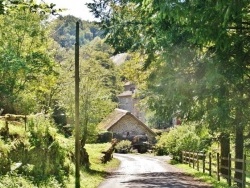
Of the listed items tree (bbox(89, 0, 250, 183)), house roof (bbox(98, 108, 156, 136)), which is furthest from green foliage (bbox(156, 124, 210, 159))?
house roof (bbox(98, 108, 156, 136))

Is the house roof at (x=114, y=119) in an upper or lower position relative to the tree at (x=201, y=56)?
lower

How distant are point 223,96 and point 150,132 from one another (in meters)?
50.5

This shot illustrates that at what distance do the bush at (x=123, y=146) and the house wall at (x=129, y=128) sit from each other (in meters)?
5.58

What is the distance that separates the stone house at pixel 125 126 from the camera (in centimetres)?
6033

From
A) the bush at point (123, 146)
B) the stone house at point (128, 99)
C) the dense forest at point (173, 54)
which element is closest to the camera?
the dense forest at point (173, 54)

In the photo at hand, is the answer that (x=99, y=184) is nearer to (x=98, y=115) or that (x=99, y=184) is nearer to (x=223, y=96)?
(x=223, y=96)

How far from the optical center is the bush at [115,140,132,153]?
2125 inches

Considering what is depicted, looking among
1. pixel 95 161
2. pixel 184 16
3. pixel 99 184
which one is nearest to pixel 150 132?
pixel 95 161

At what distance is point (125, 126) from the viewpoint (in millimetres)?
61500

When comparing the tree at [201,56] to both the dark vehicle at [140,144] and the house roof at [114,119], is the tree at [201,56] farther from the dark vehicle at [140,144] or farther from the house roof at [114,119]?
the house roof at [114,119]

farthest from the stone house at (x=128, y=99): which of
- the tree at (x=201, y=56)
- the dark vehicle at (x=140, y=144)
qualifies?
the tree at (x=201, y=56)

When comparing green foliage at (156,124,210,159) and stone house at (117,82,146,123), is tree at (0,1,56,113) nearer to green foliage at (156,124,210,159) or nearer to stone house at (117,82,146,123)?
green foliage at (156,124,210,159)

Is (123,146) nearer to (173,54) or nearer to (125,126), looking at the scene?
(125,126)

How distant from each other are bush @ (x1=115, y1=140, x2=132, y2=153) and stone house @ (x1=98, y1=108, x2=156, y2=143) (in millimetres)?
5246
